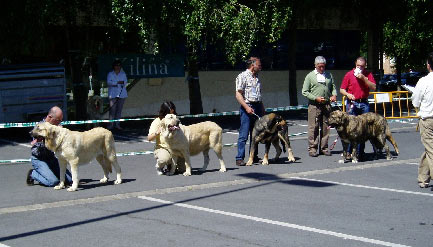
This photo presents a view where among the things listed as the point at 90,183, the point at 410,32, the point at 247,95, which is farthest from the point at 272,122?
the point at 410,32

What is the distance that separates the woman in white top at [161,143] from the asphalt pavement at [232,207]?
0.86ft

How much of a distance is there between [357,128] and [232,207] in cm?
448

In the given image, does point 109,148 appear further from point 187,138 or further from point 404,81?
point 404,81

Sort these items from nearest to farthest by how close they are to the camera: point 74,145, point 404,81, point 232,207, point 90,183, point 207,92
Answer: point 232,207, point 74,145, point 90,183, point 207,92, point 404,81

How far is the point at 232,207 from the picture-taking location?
29.1 feet

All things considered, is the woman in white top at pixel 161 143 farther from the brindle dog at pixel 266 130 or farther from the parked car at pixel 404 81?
the parked car at pixel 404 81

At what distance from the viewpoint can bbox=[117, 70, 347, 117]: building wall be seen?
24344 mm

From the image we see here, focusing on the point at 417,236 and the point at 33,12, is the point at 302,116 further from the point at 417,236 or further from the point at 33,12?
the point at 417,236

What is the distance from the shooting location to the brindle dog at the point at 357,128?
41.0 ft

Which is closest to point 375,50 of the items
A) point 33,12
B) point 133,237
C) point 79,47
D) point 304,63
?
point 304,63

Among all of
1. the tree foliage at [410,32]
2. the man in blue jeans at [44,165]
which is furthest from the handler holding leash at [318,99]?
the tree foliage at [410,32]

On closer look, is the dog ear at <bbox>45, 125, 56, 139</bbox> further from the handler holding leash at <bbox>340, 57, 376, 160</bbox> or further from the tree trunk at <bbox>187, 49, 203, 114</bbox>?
the tree trunk at <bbox>187, 49, 203, 114</bbox>

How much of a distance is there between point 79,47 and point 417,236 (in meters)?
14.5

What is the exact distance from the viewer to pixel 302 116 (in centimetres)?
2436
